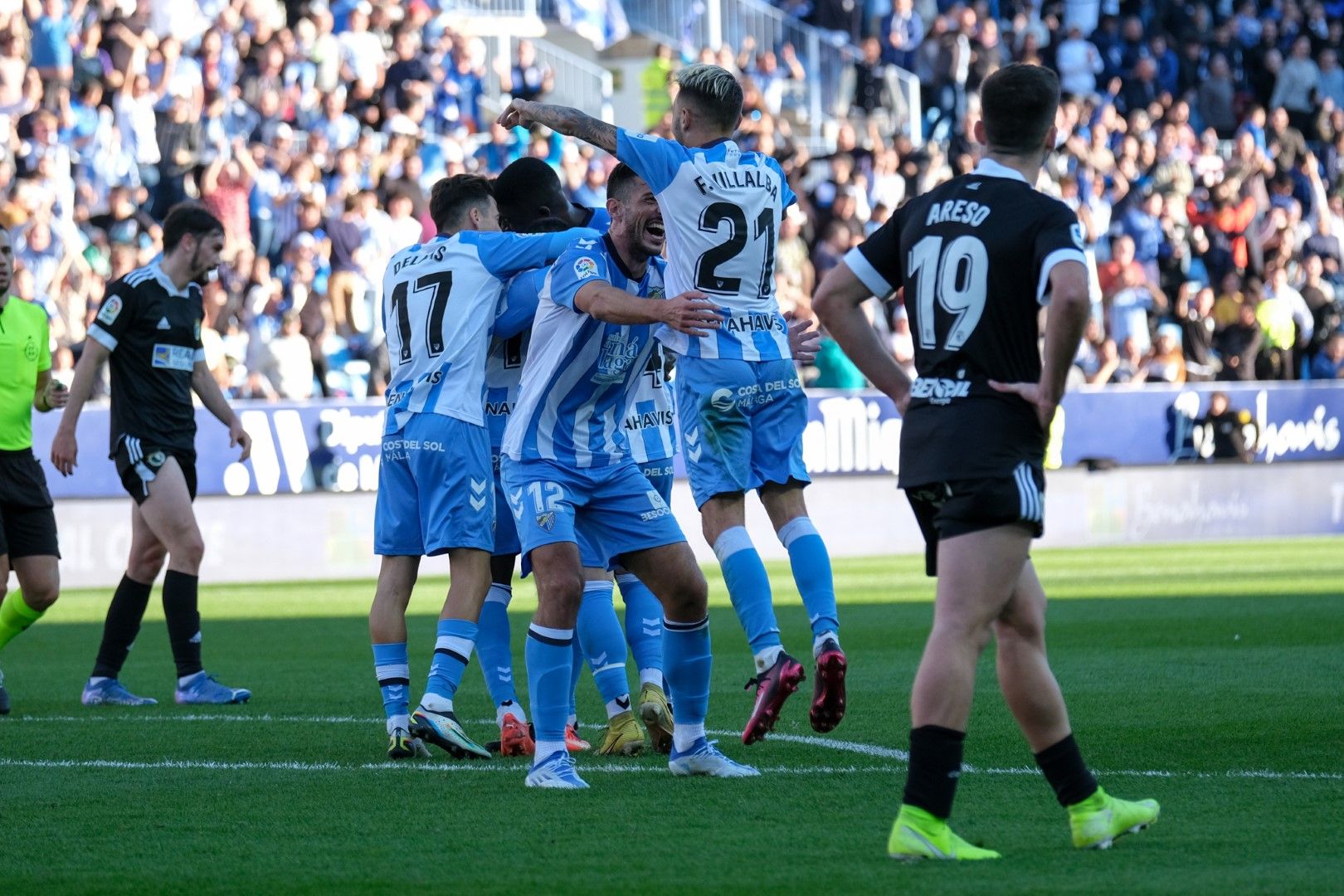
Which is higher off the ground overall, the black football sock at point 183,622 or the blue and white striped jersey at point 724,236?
the blue and white striped jersey at point 724,236

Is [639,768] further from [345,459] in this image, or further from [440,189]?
[345,459]

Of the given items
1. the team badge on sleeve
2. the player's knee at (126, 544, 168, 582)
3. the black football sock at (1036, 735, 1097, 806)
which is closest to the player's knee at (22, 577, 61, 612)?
the player's knee at (126, 544, 168, 582)

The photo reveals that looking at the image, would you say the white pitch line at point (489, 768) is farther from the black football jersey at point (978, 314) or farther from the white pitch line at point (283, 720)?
the black football jersey at point (978, 314)

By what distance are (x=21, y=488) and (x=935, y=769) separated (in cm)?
607

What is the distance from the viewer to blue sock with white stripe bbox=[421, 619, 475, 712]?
738 cm

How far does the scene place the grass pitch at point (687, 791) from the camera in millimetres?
4887

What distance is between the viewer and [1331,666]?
31.7 ft

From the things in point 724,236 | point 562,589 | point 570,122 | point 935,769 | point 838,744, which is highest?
point 570,122

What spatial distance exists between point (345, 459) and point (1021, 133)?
14.1 meters

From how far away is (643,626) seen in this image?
7.68 meters

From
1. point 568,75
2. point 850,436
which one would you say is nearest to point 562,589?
point 850,436

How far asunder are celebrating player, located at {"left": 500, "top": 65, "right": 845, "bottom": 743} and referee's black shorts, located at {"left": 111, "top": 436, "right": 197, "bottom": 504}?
131 inches

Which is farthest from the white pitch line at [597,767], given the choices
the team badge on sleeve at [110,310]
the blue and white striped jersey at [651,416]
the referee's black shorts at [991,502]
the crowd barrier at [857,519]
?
the crowd barrier at [857,519]

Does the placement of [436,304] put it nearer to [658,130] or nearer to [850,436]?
[850,436]
